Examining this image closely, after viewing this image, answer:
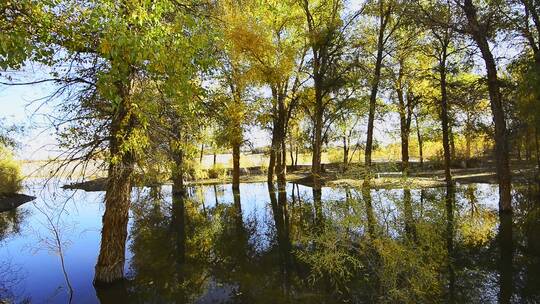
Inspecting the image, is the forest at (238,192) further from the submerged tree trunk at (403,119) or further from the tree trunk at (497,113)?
the submerged tree trunk at (403,119)

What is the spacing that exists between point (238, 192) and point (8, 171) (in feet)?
51.9

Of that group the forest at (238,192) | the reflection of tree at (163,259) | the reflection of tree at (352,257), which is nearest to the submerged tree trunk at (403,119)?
the forest at (238,192)

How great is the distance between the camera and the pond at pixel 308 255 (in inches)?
314

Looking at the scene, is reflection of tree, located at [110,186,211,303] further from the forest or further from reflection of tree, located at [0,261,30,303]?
reflection of tree, located at [0,261,30,303]

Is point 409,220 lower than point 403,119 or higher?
lower

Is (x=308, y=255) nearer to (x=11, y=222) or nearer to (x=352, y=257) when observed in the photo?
(x=352, y=257)

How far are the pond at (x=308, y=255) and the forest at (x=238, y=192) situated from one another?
0.06m

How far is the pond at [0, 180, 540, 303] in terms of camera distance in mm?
7988

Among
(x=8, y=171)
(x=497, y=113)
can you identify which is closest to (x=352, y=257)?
(x=497, y=113)

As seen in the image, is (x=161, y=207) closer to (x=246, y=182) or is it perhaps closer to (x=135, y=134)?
(x=246, y=182)

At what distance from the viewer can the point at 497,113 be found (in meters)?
16.1

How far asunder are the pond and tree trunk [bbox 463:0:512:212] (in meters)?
1.04

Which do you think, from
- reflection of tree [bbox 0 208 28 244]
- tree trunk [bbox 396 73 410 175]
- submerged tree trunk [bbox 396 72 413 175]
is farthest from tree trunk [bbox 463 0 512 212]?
reflection of tree [bbox 0 208 28 244]

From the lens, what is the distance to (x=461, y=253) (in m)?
10.9
